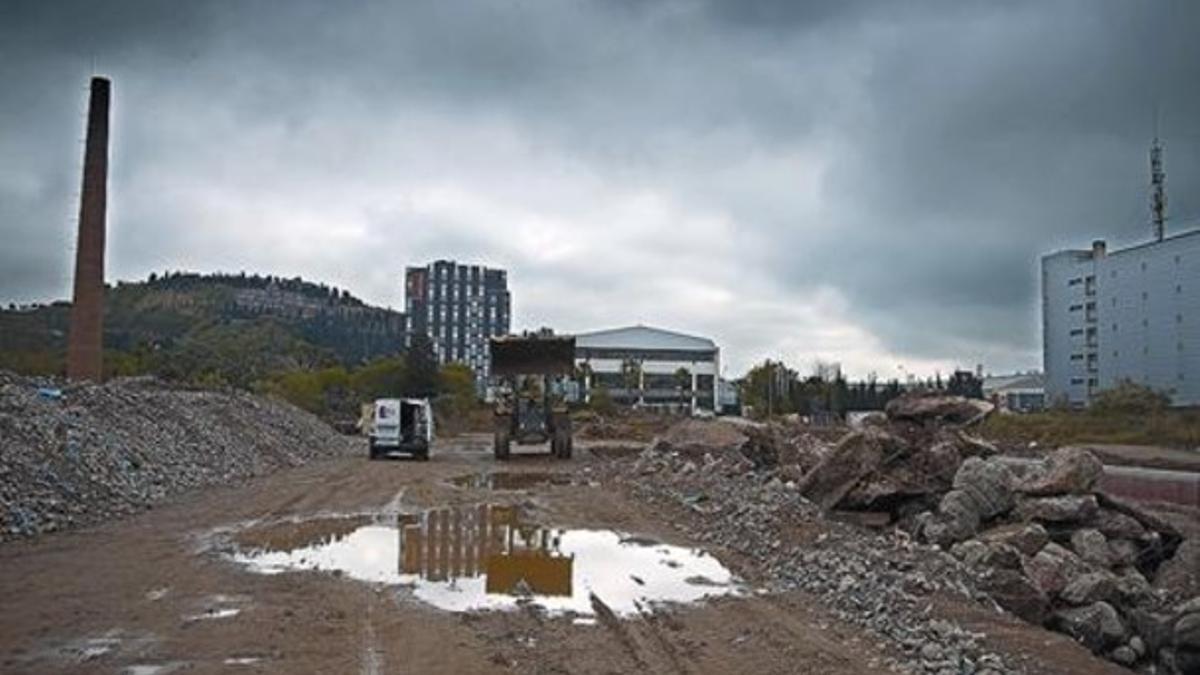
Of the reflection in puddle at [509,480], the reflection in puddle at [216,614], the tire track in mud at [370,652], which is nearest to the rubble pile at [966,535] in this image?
the tire track in mud at [370,652]

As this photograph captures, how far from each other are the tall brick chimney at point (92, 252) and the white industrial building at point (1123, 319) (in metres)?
60.0

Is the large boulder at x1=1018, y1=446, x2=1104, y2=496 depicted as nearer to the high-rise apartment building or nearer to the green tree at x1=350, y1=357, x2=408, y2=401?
the green tree at x1=350, y1=357, x2=408, y2=401

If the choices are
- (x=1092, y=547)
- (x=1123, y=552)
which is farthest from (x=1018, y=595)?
(x=1123, y=552)

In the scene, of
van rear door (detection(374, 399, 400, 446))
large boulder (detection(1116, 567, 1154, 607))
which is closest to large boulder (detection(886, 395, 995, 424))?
large boulder (detection(1116, 567, 1154, 607))

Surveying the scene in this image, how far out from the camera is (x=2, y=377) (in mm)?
25797

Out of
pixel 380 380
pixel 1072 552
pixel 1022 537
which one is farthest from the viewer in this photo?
pixel 380 380

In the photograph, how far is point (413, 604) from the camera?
419 inches

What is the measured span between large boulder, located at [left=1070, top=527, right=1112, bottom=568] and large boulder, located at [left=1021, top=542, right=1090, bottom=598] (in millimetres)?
743

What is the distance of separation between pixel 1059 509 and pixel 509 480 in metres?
15.3

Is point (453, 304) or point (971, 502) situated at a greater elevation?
point (453, 304)

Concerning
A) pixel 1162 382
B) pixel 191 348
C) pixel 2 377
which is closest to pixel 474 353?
pixel 191 348

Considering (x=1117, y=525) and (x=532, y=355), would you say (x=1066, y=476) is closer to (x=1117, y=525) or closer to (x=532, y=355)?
(x=1117, y=525)

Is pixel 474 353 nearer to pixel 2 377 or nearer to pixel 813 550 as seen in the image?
pixel 2 377

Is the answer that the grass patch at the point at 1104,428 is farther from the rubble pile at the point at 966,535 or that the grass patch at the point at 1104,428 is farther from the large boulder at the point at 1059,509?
the large boulder at the point at 1059,509
